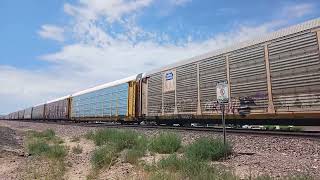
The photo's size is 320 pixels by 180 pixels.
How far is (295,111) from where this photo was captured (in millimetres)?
12312

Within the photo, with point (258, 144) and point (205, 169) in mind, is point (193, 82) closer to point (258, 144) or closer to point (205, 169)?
point (258, 144)

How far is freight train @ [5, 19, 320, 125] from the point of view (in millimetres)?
12039

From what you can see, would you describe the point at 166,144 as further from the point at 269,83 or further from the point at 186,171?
the point at 269,83

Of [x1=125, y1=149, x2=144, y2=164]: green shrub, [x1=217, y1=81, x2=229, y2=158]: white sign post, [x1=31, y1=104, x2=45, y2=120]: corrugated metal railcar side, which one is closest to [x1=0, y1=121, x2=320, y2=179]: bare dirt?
[x1=125, y1=149, x2=144, y2=164]: green shrub

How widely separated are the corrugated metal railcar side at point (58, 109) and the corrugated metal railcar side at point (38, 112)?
109 inches

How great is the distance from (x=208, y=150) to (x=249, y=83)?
6.29m

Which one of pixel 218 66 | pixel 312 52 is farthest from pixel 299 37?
pixel 218 66

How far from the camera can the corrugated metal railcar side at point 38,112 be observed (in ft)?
201

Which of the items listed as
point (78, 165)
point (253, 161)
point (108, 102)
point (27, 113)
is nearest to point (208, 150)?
point (253, 161)

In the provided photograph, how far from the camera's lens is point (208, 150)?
905 centimetres

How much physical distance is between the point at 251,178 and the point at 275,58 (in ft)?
26.5

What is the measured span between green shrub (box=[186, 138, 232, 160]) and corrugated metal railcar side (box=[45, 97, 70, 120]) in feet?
126

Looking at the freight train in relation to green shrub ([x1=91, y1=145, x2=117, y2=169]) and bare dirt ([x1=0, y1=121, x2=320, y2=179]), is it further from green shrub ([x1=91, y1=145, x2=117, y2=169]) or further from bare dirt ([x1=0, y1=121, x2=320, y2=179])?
green shrub ([x1=91, y1=145, x2=117, y2=169])

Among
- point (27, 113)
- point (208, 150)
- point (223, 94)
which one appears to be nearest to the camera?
point (208, 150)
